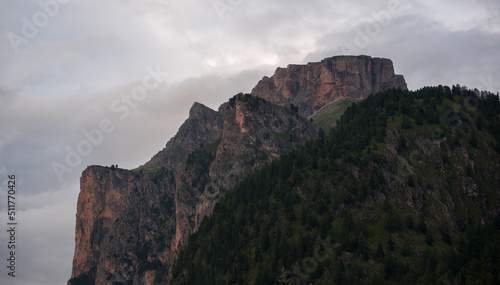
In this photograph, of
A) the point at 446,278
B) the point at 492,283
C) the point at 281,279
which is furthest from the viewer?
the point at 446,278

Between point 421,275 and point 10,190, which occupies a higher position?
point 10,190

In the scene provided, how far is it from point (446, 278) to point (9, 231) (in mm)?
157763

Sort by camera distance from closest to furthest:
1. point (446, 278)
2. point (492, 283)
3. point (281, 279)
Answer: point (281, 279) < point (492, 283) < point (446, 278)

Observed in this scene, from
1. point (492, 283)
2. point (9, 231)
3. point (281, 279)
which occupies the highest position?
point (9, 231)

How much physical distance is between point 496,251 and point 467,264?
1209 cm

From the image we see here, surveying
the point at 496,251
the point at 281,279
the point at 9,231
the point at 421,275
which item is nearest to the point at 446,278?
the point at 421,275

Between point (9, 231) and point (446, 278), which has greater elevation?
point (9, 231)

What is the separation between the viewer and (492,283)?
17350 cm

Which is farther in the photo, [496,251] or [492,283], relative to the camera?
[496,251]

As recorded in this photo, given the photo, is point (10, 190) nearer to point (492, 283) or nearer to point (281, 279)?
point (281, 279)

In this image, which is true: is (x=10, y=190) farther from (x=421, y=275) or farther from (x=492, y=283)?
(x=492, y=283)

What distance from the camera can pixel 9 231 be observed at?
19225cm

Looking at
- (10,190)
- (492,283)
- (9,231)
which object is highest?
(10,190)

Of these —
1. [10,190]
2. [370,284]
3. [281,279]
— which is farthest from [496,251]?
[10,190]
